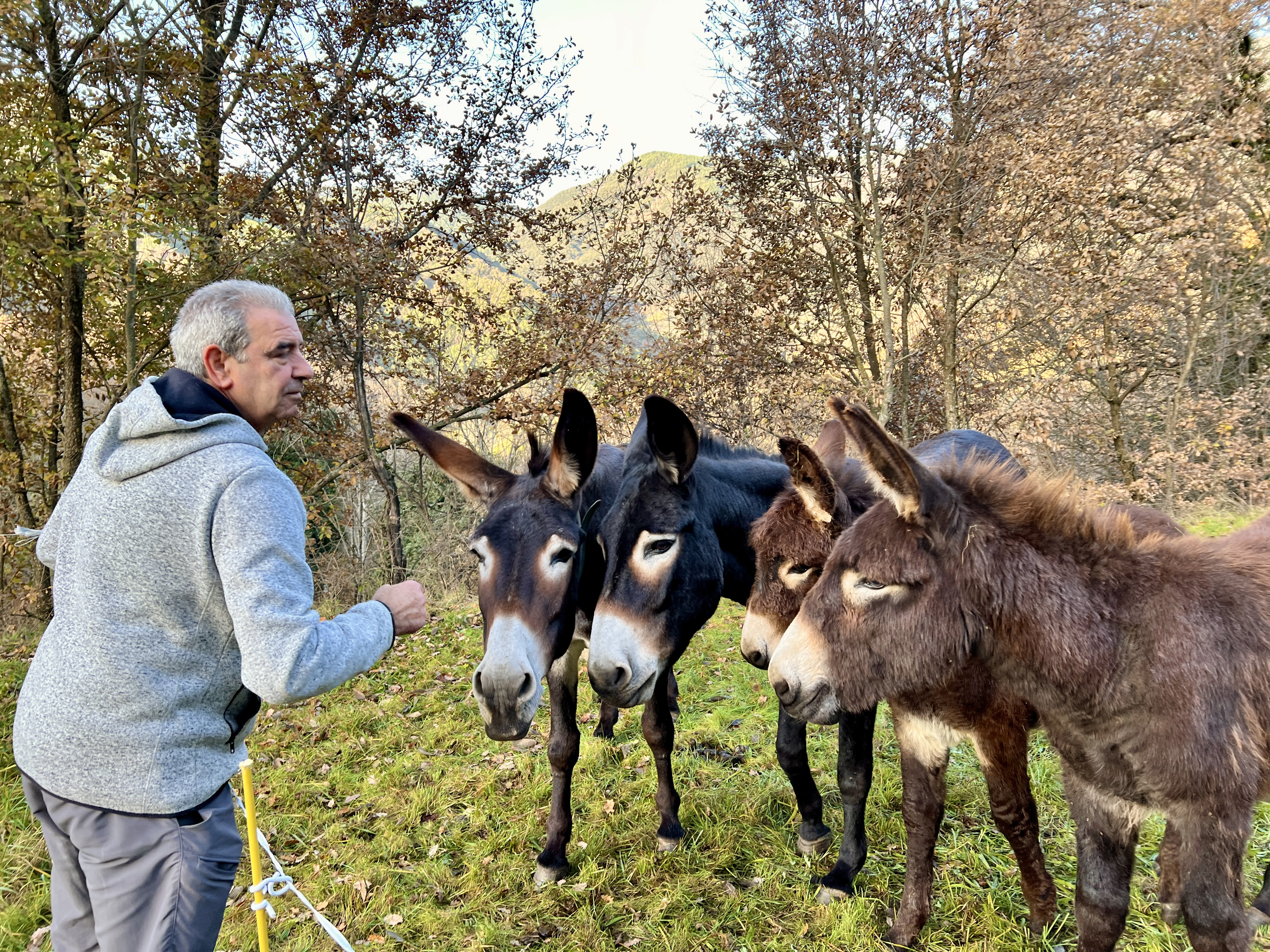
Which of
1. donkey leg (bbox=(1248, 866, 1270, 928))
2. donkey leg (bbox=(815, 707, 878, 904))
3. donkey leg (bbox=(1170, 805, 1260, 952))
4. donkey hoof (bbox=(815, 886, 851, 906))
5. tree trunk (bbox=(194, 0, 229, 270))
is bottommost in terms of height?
donkey hoof (bbox=(815, 886, 851, 906))

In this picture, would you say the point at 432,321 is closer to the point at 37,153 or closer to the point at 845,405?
the point at 37,153

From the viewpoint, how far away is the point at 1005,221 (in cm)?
919

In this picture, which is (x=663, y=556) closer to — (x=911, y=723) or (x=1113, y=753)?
(x=911, y=723)

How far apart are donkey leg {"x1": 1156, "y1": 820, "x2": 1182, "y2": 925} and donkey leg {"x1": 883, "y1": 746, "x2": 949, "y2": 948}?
34.3 inches

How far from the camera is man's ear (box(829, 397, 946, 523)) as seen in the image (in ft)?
6.54

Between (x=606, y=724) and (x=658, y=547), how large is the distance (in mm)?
2683

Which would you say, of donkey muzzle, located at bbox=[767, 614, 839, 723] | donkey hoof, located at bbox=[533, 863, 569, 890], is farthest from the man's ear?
donkey hoof, located at bbox=[533, 863, 569, 890]

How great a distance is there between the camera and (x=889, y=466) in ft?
6.98

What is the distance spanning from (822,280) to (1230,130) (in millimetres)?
5628

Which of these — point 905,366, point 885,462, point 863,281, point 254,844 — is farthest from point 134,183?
point 905,366

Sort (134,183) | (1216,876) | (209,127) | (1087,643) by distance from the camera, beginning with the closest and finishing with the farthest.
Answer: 1. (1216,876)
2. (1087,643)
3. (134,183)
4. (209,127)

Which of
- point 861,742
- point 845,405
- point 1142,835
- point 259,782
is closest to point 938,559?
point 845,405

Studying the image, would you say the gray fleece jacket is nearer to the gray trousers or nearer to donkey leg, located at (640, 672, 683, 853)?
the gray trousers

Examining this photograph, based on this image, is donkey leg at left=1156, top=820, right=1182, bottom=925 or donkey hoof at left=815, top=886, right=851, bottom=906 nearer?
donkey leg at left=1156, top=820, right=1182, bottom=925
